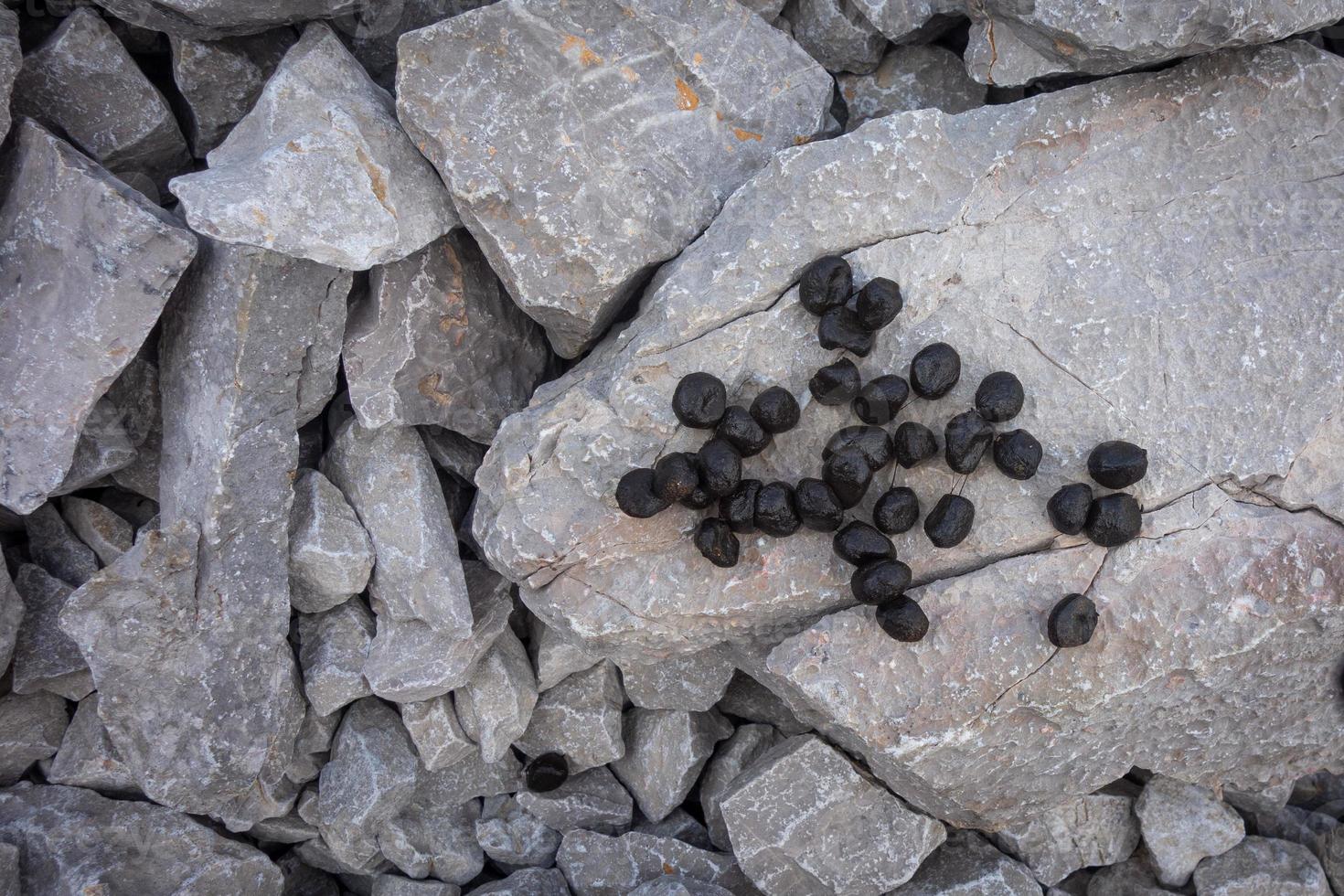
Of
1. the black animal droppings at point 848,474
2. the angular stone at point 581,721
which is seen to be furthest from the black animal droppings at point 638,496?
the angular stone at point 581,721

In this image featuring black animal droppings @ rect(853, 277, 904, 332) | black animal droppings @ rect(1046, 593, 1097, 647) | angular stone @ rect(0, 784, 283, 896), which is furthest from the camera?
angular stone @ rect(0, 784, 283, 896)

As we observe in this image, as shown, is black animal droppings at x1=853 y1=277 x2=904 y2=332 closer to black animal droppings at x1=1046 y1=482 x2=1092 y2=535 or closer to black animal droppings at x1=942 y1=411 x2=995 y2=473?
black animal droppings at x1=942 y1=411 x2=995 y2=473

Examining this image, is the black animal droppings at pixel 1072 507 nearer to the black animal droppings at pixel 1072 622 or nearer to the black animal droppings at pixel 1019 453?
the black animal droppings at pixel 1019 453

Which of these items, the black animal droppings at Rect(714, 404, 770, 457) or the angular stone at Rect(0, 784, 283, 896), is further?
the angular stone at Rect(0, 784, 283, 896)

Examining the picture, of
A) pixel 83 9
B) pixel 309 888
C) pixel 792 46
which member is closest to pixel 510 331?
pixel 792 46

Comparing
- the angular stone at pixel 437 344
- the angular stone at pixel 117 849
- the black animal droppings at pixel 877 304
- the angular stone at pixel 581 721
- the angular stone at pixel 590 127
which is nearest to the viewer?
the black animal droppings at pixel 877 304

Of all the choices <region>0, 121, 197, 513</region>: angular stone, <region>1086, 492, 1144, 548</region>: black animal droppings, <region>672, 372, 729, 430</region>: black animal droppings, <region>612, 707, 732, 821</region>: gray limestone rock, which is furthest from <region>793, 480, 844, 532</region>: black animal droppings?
<region>0, 121, 197, 513</region>: angular stone

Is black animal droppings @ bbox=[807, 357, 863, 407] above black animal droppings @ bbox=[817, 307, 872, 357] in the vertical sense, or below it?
below
